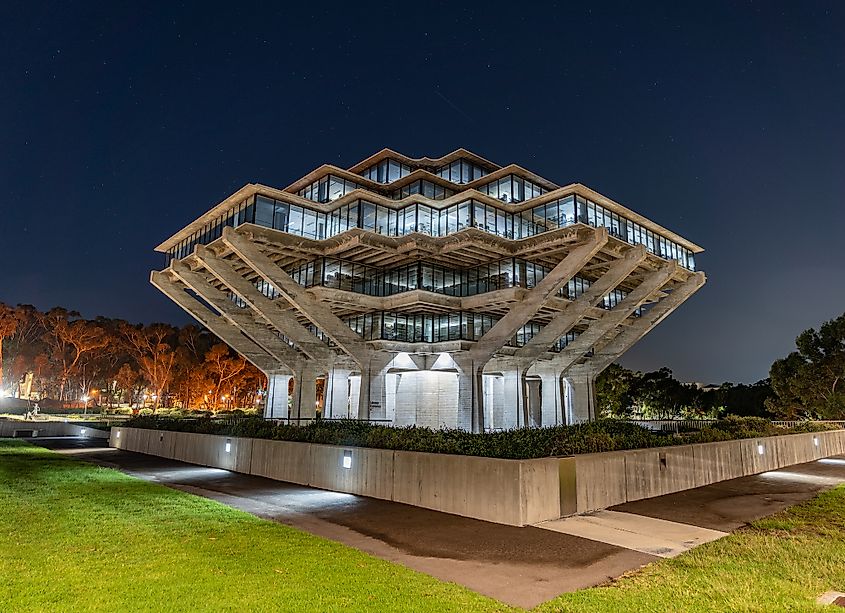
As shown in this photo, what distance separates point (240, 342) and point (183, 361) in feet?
109

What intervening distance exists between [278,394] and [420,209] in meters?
21.3

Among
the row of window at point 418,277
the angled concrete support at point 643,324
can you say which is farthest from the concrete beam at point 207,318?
the angled concrete support at point 643,324

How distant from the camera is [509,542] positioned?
895cm

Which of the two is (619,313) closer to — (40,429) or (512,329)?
(512,329)

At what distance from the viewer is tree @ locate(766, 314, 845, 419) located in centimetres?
4541

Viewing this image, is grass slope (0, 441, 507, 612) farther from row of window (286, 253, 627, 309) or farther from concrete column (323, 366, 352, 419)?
concrete column (323, 366, 352, 419)


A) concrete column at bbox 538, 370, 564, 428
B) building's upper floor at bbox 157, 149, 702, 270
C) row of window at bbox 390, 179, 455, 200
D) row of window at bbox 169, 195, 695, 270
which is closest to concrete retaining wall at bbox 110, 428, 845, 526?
building's upper floor at bbox 157, 149, 702, 270

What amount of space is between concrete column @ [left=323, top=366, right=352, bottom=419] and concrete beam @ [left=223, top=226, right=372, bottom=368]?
6.18 meters

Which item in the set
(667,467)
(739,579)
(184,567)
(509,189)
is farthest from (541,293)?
(184,567)

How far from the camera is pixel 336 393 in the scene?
43.8 metres

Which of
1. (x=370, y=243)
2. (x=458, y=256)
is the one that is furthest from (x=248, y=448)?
(x=458, y=256)

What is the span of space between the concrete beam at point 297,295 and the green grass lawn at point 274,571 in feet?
83.6

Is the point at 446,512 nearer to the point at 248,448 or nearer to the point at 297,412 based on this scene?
the point at 248,448

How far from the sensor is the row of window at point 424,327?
4175 cm
